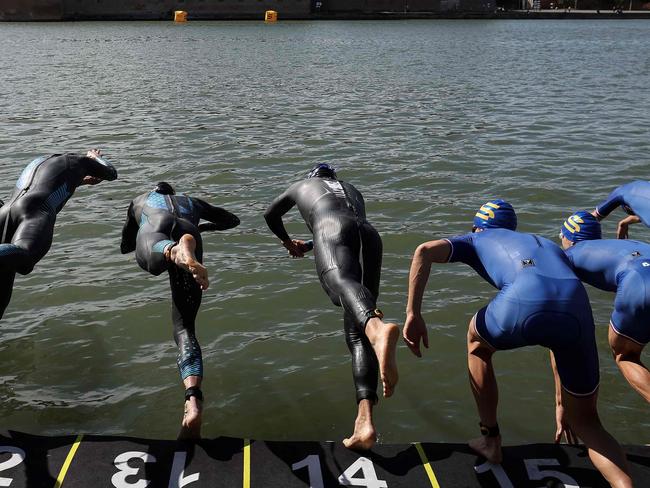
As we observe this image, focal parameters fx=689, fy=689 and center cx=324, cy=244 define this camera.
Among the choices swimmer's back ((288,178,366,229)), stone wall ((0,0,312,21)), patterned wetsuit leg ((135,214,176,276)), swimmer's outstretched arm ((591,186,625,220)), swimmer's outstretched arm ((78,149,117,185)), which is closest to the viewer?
patterned wetsuit leg ((135,214,176,276))

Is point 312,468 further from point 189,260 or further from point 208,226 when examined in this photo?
point 208,226

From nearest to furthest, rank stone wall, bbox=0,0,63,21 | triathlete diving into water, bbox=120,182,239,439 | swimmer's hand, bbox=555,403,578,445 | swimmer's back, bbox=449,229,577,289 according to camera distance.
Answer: swimmer's back, bbox=449,229,577,289, triathlete diving into water, bbox=120,182,239,439, swimmer's hand, bbox=555,403,578,445, stone wall, bbox=0,0,63,21

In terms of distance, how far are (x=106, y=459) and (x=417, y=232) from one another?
662 centimetres

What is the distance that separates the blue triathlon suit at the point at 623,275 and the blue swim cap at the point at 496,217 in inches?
26.2

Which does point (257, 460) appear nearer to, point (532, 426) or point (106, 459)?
point (106, 459)

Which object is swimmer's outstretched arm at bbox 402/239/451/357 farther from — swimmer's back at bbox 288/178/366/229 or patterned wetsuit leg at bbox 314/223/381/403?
swimmer's back at bbox 288/178/366/229

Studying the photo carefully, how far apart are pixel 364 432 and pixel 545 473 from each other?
Result: 1374 millimetres

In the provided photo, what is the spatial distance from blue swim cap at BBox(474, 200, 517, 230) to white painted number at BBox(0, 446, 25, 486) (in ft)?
13.3

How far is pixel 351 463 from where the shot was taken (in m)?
5.19

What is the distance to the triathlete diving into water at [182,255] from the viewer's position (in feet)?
17.9

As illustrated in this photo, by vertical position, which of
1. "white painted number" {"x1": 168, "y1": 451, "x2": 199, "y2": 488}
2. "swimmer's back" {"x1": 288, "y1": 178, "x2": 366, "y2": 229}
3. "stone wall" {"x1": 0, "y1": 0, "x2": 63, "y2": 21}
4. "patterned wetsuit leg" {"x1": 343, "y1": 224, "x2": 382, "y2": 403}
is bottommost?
"white painted number" {"x1": 168, "y1": 451, "x2": 199, "y2": 488}

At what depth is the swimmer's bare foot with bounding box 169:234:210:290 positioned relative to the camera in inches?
199

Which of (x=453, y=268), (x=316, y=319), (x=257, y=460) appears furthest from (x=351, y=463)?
(x=453, y=268)

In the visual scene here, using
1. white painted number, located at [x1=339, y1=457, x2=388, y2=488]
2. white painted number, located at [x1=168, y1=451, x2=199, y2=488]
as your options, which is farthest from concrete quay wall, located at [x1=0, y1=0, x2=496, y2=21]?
white painted number, located at [x1=339, y1=457, x2=388, y2=488]
